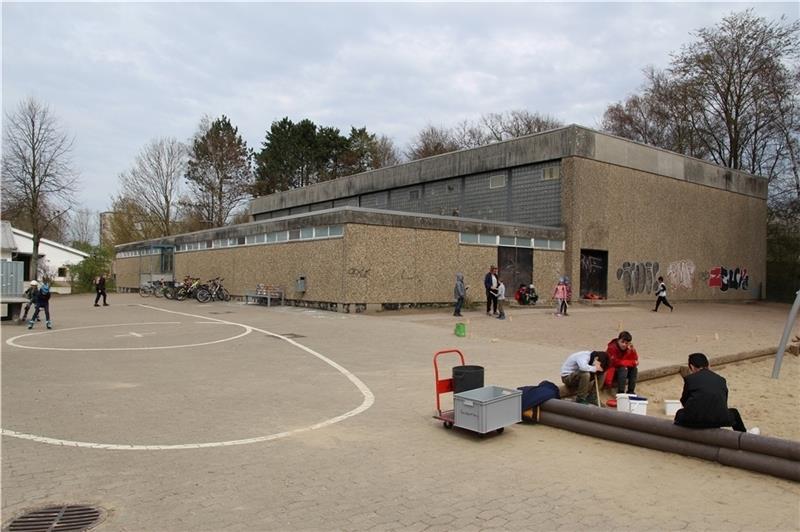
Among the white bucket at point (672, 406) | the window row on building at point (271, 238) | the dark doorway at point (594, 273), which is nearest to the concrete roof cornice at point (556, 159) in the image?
the dark doorway at point (594, 273)

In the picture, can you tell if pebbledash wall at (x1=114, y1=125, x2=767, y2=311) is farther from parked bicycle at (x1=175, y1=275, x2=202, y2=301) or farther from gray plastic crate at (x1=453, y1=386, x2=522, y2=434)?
gray plastic crate at (x1=453, y1=386, x2=522, y2=434)

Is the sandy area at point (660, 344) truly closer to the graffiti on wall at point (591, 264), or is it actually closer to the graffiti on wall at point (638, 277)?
the graffiti on wall at point (591, 264)

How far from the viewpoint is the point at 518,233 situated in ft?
86.0

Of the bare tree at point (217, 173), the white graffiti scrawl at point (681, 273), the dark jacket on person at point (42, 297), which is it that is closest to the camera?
the dark jacket on person at point (42, 297)

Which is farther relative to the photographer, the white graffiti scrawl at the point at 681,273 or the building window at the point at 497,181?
the white graffiti scrawl at the point at 681,273

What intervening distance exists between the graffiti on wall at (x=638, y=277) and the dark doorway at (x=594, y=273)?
3.83ft

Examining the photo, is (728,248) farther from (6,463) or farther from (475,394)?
(6,463)

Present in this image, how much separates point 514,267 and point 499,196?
18.3 ft

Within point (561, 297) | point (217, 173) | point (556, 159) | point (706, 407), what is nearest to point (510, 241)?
point (561, 297)

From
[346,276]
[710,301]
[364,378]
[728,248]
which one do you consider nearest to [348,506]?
[364,378]

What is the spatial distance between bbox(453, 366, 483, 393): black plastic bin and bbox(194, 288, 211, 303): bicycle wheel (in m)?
23.8

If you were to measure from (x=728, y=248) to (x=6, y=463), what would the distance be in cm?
4056

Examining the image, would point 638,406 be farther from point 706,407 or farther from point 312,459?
point 312,459

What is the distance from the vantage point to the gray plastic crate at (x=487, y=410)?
6.18m
